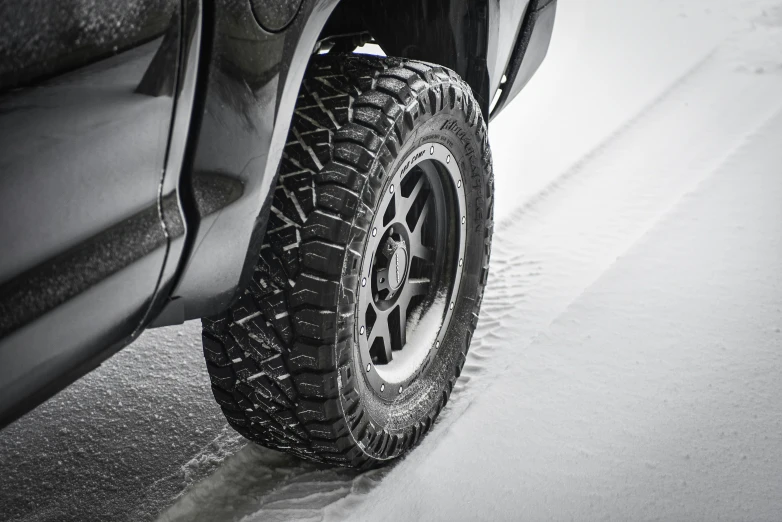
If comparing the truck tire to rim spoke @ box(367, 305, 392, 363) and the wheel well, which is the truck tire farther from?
the wheel well

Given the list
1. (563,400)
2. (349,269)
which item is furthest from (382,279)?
(563,400)

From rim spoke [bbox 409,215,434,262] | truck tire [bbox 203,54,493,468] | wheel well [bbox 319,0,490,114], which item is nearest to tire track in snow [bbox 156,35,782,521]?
truck tire [bbox 203,54,493,468]

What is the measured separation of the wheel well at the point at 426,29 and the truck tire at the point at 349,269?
245 millimetres

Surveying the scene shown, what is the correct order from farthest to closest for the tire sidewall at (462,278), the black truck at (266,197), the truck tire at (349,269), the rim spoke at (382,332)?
1. the rim spoke at (382,332)
2. the tire sidewall at (462,278)
3. the truck tire at (349,269)
4. the black truck at (266,197)

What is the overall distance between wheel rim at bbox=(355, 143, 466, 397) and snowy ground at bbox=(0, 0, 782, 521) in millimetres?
244

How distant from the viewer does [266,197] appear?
1.35 metres

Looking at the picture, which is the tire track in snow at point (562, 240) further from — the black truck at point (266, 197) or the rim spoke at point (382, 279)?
the rim spoke at point (382, 279)

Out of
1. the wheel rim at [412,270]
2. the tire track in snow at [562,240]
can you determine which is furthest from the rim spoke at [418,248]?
the tire track in snow at [562,240]

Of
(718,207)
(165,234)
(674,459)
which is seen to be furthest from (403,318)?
(718,207)

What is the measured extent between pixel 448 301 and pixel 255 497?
27.6 inches

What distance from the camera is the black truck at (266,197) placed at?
0.97 m

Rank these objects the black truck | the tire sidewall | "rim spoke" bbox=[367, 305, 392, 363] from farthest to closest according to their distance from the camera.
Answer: "rim spoke" bbox=[367, 305, 392, 363] → the tire sidewall → the black truck

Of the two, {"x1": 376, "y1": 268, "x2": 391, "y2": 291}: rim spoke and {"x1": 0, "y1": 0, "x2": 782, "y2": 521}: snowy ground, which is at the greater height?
{"x1": 376, "y1": 268, "x2": 391, "y2": 291}: rim spoke

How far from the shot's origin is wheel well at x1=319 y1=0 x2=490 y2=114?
1.98 metres
